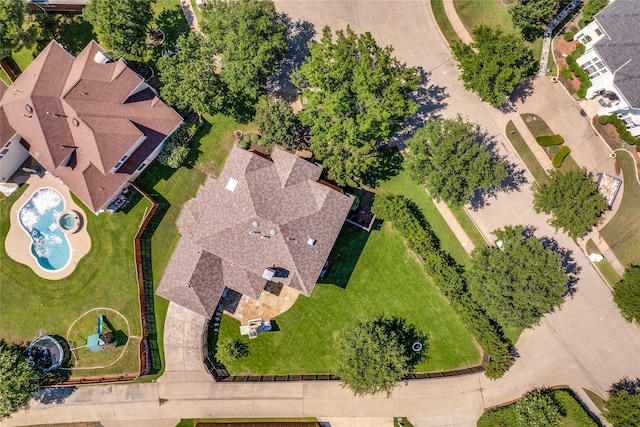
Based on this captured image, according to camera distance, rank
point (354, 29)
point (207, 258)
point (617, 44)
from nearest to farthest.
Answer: point (617, 44), point (207, 258), point (354, 29)

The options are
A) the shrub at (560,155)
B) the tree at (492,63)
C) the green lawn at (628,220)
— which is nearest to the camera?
the tree at (492,63)

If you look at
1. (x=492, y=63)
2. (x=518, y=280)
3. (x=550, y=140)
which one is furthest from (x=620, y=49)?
(x=518, y=280)

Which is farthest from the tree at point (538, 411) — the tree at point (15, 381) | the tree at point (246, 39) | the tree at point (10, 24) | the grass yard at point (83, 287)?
the tree at point (10, 24)

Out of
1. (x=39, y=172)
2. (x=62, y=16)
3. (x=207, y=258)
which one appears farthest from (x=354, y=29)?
(x=39, y=172)

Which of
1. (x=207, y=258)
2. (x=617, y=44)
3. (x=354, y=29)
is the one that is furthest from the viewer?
(x=354, y=29)

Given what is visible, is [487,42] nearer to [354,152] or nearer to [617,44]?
[617,44]

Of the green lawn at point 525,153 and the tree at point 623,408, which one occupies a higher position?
the green lawn at point 525,153

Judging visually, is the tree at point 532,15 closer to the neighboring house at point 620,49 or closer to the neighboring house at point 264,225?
the neighboring house at point 620,49
